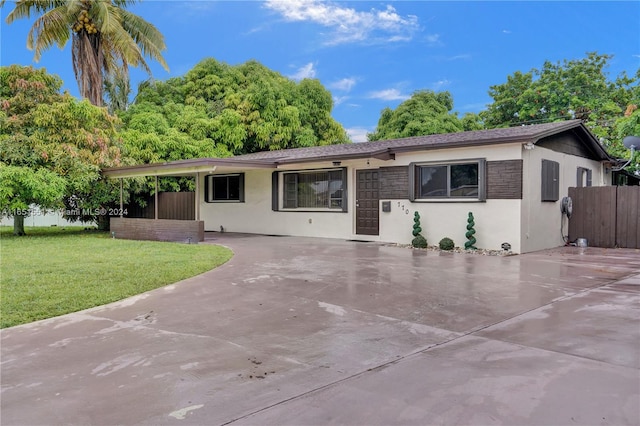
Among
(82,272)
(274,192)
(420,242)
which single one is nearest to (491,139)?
(420,242)

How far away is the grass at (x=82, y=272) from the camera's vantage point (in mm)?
5137

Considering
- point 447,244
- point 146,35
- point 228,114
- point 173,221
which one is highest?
point 146,35

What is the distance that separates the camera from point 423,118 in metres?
27.9

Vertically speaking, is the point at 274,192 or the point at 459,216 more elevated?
the point at 274,192

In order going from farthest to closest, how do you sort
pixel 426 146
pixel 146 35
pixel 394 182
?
pixel 146 35, pixel 394 182, pixel 426 146

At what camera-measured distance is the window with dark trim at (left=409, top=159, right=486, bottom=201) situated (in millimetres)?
10523

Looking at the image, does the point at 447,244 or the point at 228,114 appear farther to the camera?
the point at 228,114

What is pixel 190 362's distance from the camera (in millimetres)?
3377

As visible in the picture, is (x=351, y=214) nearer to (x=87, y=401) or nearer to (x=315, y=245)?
(x=315, y=245)

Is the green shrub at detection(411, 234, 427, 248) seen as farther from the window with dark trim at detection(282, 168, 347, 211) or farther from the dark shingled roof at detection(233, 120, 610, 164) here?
the window with dark trim at detection(282, 168, 347, 211)

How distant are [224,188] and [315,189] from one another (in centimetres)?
433

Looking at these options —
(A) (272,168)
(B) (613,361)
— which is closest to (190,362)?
(B) (613,361)

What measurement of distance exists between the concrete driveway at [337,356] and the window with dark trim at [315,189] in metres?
7.08

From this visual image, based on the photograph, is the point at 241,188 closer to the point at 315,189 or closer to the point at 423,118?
the point at 315,189
